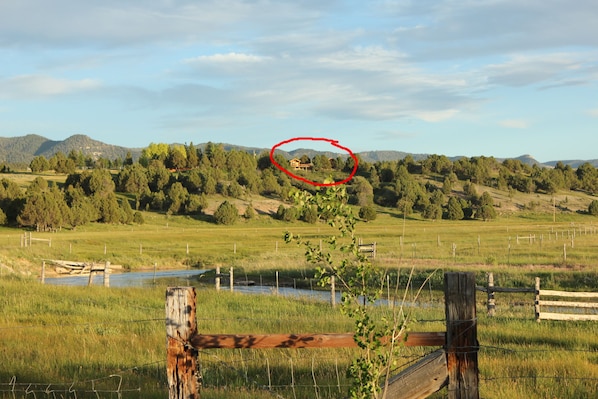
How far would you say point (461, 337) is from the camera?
17.1ft

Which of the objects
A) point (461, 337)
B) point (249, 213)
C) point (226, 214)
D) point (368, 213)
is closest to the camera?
point (461, 337)

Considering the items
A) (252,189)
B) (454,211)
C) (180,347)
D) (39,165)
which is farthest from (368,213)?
(180,347)

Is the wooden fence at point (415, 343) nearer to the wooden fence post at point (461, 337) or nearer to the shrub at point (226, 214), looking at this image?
the wooden fence post at point (461, 337)

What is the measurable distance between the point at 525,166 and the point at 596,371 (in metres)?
174

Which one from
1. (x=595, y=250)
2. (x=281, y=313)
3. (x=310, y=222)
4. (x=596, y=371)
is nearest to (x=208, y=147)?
(x=310, y=222)

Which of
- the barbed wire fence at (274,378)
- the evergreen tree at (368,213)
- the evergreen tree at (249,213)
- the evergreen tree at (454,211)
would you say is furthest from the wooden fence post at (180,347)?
the evergreen tree at (454,211)

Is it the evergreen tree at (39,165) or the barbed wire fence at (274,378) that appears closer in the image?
the barbed wire fence at (274,378)

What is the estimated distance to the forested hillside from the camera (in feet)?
285

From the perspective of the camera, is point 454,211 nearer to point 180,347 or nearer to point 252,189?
point 252,189

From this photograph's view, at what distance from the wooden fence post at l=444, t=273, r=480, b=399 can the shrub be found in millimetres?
96775

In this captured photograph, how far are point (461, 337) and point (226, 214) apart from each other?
97425 mm

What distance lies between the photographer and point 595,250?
48.6m

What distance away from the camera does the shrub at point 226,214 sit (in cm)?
10144

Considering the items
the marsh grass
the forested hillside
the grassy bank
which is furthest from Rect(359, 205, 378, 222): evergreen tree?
the marsh grass
